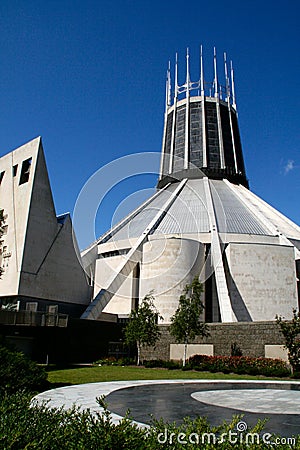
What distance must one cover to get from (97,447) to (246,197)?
153 feet

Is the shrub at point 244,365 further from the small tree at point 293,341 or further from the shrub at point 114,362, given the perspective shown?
the shrub at point 114,362

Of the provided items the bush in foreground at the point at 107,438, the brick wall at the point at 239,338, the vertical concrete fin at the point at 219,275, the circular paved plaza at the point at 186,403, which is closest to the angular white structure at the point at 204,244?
the vertical concrete fin at the point at 219,275

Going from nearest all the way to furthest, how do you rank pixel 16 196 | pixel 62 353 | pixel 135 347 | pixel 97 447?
pixel 97 447, pixel 62 353, pixel 135 347, pixel 16 196

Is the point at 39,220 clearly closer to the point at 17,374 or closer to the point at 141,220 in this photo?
the point at 141,220

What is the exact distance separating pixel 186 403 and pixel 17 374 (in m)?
4.58

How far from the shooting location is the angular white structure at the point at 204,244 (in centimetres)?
3297

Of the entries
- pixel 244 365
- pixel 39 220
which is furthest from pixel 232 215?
pixel 244 365

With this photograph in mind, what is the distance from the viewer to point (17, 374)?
34.8 ft

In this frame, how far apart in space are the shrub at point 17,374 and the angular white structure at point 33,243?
725 inches

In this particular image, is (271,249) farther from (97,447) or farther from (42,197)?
(97,447)

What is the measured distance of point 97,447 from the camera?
12.5ft

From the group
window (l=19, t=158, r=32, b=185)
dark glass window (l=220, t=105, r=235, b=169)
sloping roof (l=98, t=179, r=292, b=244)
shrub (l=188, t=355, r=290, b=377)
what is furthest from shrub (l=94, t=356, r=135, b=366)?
dark glass window (l=220, t=105, r=235, b=169)

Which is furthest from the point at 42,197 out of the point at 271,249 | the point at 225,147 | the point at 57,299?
the point at 225,147

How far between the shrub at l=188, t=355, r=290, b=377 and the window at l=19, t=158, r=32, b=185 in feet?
66.9
